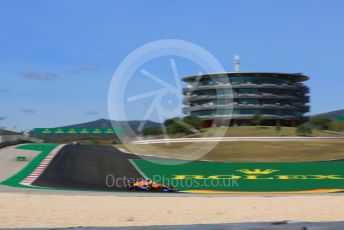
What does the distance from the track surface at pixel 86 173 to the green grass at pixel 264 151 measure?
12695 mm

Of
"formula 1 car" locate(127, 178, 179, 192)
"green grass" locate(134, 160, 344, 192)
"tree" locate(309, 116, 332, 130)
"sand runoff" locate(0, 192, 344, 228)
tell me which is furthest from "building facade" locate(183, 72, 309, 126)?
"sand runoff" locate(0, 192, 344, 228)

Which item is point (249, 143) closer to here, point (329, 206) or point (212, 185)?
point (212, 185)

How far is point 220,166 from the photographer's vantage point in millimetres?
32688

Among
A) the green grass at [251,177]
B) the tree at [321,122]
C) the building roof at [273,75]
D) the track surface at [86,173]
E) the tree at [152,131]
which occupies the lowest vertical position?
the green grass at [251,177]

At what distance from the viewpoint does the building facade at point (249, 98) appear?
12338cm

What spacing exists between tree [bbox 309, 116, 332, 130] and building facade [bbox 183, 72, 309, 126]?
630 cm

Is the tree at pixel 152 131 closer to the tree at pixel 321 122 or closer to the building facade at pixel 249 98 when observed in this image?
the building facade at pixel 249 98

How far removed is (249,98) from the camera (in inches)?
4911

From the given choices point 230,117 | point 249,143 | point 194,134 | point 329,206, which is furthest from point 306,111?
point 329,206

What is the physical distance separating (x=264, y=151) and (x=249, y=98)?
72.1 meters

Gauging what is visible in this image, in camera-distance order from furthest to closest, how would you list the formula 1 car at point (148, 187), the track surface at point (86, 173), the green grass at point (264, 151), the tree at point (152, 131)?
the tree at point (152, 131) → the green grass at point (264, 151) → the track surface at point (86, 173) → the formula 1 car at point (148, 187)

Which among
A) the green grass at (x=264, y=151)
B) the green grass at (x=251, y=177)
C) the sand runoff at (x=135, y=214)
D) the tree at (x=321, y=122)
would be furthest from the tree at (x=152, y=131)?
the sand runoff at (x=135, y=214)

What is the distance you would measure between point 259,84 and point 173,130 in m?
51.7

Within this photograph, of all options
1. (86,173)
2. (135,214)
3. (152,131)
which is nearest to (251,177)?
(86,173)
